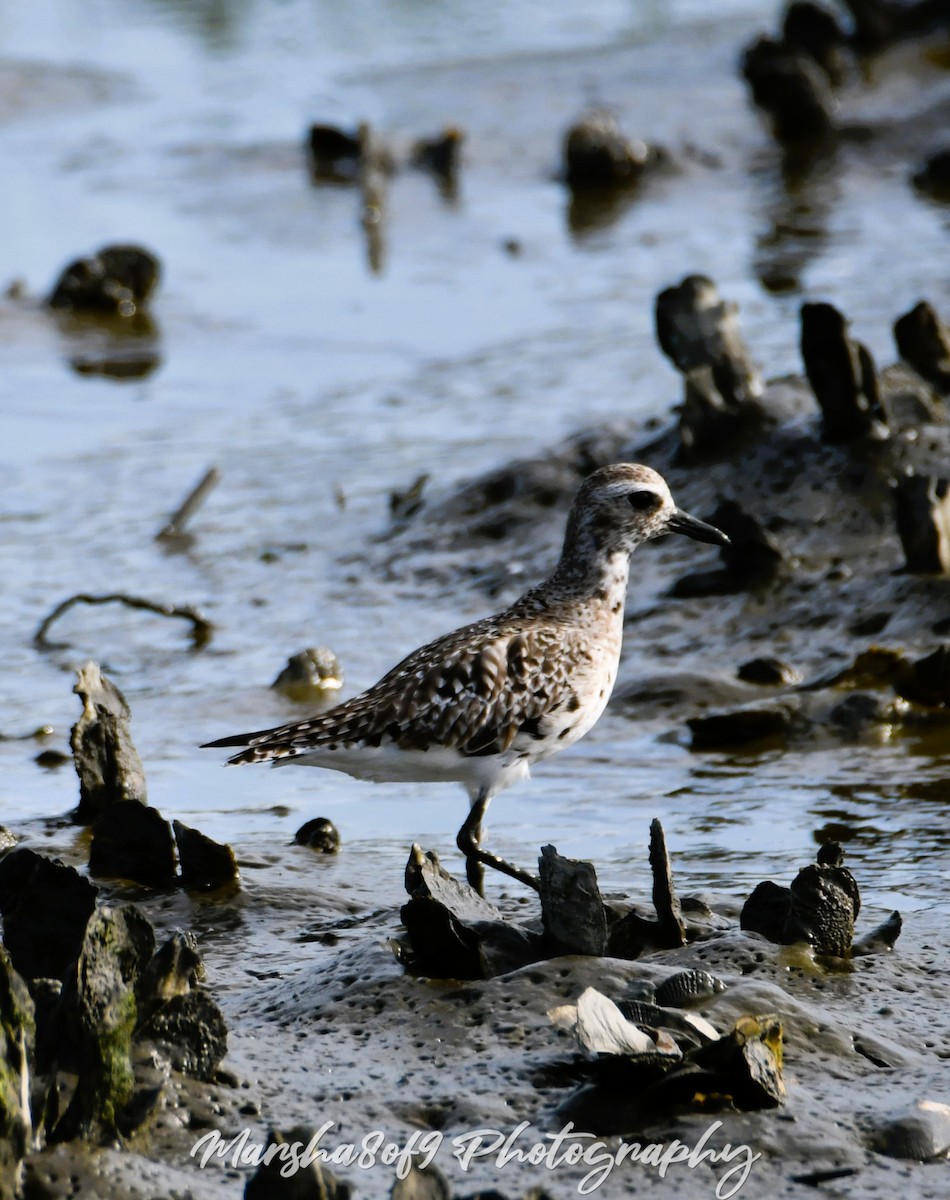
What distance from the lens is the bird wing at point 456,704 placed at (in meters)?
6.91

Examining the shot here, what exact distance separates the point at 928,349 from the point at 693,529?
4094 millimetres

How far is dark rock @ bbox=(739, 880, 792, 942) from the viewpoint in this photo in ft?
19.7

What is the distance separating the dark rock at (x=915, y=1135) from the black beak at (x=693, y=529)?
3.46m

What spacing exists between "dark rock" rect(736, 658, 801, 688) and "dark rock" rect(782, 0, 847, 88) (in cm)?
1459

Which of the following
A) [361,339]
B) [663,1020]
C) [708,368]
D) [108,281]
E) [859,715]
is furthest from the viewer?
[108,281]

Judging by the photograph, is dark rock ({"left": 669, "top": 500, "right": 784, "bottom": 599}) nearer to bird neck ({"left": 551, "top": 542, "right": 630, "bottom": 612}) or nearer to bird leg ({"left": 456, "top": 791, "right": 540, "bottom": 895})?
bird neck ({"left": 551, "top": 542, "right": 630, "bottom": 612})

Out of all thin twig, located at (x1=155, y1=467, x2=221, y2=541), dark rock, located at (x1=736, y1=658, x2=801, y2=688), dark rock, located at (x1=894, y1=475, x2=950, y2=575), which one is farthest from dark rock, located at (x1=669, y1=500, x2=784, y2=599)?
thin twig, located at (x1=155, y1=467, x2=221, y2=541)

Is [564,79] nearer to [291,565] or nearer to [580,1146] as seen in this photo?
[291,565]

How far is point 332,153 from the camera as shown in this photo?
70.3ft

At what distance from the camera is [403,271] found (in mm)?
17859

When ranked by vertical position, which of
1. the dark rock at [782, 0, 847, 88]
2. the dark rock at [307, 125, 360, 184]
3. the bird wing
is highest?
the dark rock at [782, 0, 847, 88]

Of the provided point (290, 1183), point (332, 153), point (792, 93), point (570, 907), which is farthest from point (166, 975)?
point (792, 93)

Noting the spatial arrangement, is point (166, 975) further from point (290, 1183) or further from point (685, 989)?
point (685, 989)

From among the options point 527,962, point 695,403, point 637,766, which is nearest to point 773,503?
point 695,403
